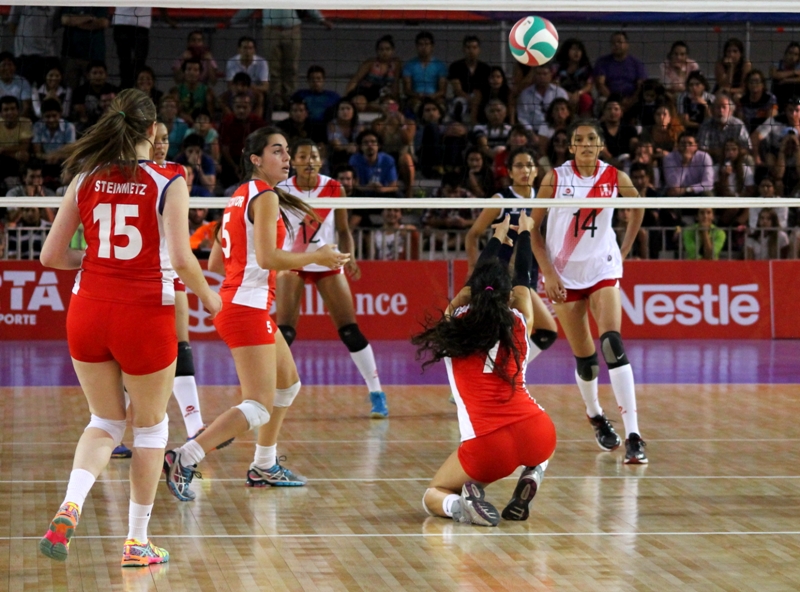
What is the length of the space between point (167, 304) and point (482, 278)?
65.2 inches

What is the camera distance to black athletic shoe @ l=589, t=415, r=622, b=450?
726 cm

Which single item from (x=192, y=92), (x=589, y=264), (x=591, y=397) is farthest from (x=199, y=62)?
(x=591, y=397)

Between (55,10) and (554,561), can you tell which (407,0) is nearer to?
(554,561)

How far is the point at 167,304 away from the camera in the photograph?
4.48 m

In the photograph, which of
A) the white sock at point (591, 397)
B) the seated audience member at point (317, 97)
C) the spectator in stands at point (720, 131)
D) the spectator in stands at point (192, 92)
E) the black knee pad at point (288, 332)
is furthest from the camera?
the seated audience member at point (317, 97)

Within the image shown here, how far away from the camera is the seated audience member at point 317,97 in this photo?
49.3ft

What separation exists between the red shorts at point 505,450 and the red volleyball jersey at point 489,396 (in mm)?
33

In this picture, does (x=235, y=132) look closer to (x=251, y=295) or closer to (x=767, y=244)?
(x=767, y=244)

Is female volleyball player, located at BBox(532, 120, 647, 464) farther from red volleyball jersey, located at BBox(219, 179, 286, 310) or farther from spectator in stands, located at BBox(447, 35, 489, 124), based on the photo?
spectator in stands, located at BBox(447, 35, 489, 124)

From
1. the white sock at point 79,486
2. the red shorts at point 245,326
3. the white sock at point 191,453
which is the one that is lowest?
the white sock at point 191,453

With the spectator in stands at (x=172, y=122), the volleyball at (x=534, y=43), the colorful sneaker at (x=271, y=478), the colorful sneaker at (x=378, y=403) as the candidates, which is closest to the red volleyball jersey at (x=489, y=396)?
the colorful sneaker at (x=271, y=478)

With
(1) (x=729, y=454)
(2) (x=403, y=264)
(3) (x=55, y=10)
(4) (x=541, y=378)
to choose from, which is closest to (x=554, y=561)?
(1) (x=729, y=454)

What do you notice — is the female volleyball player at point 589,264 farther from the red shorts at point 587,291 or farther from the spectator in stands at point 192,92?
the spectator in stands at point 192,92

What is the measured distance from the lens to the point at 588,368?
24.6 ft
